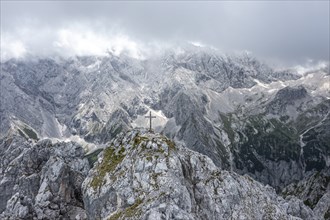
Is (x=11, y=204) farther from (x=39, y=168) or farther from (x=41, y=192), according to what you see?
(x=39, y=168)

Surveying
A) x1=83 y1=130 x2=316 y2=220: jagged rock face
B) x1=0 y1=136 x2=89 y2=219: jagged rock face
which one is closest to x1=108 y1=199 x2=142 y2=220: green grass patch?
x1=83 y1=130 x2=316 y2=220: jagged rock face

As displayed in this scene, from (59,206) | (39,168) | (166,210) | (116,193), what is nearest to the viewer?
(166,210)

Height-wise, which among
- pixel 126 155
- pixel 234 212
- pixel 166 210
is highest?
pixel 126 155

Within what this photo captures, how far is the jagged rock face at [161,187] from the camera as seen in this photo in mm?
58328

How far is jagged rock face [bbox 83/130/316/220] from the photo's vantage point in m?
58.3

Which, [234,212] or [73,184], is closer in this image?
[234,212]

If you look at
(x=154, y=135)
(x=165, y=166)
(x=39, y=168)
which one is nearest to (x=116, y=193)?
(x=165, y=166)

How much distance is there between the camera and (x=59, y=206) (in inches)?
3063

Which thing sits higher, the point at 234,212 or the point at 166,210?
the point at 234,212

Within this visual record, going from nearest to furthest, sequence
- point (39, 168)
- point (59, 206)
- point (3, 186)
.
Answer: point (59, 206)
point (39, 168)
point (3, 186)

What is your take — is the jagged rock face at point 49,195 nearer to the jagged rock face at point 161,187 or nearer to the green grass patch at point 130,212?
the jagged rock face at point 161,187

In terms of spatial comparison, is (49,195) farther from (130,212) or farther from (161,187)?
(161,187)

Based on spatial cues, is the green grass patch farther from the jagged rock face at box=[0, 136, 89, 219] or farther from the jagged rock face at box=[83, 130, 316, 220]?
the jagged rock face at box=[0, 136, 89, 219]

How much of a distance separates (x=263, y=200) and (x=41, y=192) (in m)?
38.7
